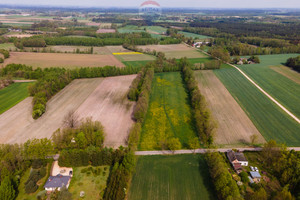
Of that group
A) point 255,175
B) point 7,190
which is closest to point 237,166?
point 255,175

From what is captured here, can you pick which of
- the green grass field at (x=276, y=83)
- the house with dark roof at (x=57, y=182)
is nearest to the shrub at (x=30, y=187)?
the house with dark roof at (x=57, y=182)

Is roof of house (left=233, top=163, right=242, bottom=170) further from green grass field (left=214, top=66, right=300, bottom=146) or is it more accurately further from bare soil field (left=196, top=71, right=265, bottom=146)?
green grass field (left=214, top=66, right=300, bottom=146)

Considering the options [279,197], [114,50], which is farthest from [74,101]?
[114,50]

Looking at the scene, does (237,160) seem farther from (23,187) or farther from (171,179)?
(23,187)

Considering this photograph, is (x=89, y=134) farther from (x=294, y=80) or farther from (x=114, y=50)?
(x=114, y=50)

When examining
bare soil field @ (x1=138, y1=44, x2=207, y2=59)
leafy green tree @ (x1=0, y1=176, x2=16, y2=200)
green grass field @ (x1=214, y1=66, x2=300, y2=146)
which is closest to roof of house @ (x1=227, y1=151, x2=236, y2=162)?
green grass field @ (x1=214, y1=66, x2=300, y2=146)

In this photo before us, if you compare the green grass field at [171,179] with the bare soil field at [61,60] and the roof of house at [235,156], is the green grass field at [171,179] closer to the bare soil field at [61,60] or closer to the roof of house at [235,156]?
the roof of house at [235,156]
